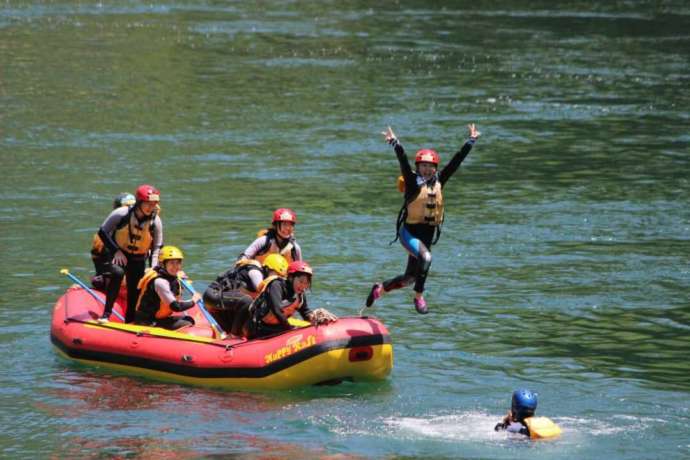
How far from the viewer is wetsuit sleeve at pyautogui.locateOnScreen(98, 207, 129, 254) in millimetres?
15164

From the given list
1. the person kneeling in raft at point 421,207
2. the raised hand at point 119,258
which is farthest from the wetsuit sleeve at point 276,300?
the raised hand at point 119,258

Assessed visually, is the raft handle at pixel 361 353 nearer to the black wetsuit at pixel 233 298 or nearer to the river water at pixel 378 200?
the river water at pixel 378 200

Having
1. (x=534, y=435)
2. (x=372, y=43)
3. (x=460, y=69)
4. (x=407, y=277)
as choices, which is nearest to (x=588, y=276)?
(x=407, y=277)

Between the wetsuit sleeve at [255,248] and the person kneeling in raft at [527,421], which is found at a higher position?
the wetsuit sleeve at [255,248]

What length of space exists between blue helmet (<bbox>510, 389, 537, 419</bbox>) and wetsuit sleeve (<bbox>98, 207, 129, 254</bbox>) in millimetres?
5361

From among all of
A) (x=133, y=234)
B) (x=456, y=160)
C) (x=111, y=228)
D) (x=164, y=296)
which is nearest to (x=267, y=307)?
(x=164, y=296)

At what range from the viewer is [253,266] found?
14953mm

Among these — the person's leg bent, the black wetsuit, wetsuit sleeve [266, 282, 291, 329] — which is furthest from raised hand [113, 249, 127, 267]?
wetsuit sleeve [266, 282, 291, 329]

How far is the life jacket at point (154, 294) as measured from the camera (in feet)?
48.5

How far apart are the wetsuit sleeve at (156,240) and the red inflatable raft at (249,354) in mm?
882

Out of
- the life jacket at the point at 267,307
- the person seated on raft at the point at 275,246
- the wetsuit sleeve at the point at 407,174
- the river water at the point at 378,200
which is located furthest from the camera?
the person seated on raft at the point at 275,246

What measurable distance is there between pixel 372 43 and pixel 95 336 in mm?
27941

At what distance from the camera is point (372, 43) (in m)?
41.8

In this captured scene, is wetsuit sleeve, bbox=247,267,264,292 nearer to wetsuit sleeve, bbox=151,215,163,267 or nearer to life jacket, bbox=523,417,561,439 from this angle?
wetsuit sleeve, bbox=151,215,163,267
